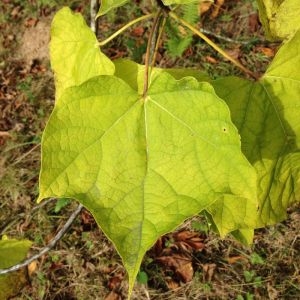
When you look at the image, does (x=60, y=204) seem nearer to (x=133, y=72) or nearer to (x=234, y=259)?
(x=234, y=259)

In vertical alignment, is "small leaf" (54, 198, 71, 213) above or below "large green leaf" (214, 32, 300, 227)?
below

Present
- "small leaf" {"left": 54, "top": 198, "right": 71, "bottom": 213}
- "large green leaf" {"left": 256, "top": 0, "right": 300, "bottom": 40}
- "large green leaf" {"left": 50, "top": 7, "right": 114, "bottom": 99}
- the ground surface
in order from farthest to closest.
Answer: "small leaf" {"left": 54, "top": 198, "right": 71, "bottom": 213}
the ground surface
"large green leaf" {"left": 50, "top": 7, "right": 114, "bottom": 99}
"large green leaf" {"left": 256, "top": 0, "right": 300, "bottom": 40}

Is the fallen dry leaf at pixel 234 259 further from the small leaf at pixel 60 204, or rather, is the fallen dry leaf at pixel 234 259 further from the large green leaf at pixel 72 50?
the large green leaf at pixel 72 50

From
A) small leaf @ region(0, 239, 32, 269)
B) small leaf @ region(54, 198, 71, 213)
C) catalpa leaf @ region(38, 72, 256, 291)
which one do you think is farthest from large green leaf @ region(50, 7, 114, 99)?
small leaf @ region(54, 198, 71, 213)

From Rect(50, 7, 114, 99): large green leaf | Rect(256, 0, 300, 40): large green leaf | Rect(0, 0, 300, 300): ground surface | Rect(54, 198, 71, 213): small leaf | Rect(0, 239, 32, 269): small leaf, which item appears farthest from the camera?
Rect(54, 198, 71, 213): small leaf

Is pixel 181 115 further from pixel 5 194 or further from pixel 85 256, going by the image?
pixel 5 194

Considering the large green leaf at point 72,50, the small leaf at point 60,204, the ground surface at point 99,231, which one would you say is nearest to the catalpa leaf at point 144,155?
the large green leaf at point 72,50

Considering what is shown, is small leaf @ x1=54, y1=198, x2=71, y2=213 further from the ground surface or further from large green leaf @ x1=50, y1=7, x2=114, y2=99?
large green leaf @ x1=50, y1=7, x2=114, y2=99
